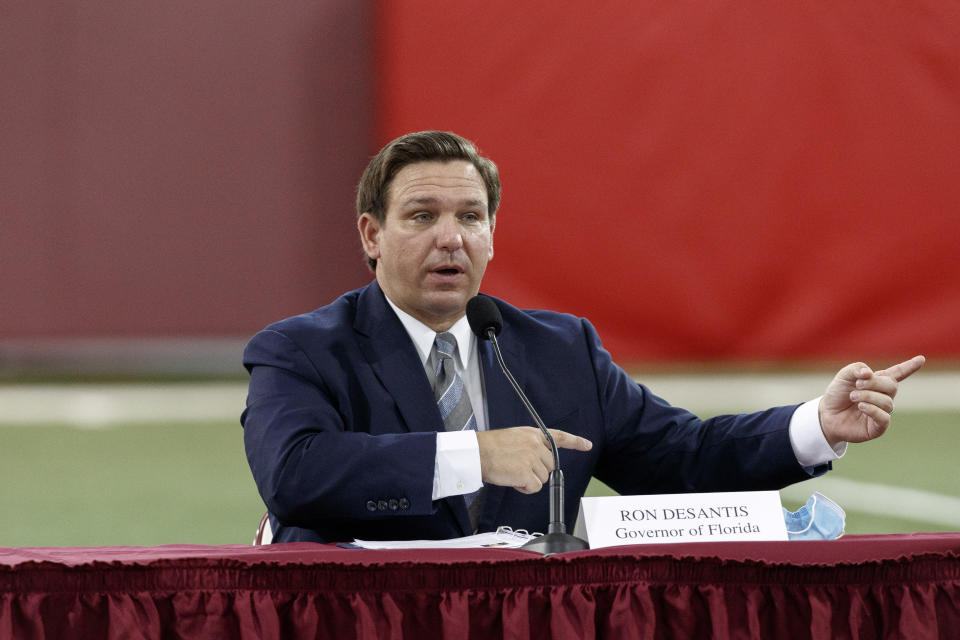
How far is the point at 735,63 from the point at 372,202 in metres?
5.24

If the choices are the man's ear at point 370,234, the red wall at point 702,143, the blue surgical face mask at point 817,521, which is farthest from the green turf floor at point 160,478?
the blue surgical face mask at point 817,521

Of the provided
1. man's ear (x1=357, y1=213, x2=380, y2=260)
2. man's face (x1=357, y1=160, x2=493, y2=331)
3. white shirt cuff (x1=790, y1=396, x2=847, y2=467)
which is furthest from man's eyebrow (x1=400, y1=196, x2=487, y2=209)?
white shirt cuff (x1=790, y1=396, x2=847, y2=467)

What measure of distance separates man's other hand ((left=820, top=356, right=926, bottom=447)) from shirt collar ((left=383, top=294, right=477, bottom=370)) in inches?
25.9

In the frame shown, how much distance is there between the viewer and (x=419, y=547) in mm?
1659

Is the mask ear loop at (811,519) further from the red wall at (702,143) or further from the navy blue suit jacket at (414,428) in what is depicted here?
the red wall at (702,143)

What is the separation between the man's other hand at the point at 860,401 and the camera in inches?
80.4

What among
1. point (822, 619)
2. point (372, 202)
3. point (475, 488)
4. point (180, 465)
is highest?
point (180, 465)

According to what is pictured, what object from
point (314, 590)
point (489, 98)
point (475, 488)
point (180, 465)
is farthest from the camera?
point (489, 98)

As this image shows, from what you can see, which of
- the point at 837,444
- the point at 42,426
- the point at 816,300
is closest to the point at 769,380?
the point at 816,300

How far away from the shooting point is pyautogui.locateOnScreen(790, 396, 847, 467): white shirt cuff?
2.18 meters

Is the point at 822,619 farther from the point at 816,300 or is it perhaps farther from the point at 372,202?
the point at 816,300

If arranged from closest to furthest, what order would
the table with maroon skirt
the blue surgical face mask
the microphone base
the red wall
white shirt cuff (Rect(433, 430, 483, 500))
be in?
the table with maroon skirt
the microphone base
the blue surgical face mask
white shirt cuff (Rect(433, 430, 483, 500))
the red wall

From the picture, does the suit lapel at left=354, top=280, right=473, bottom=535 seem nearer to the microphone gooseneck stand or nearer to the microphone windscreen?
the microphone windscreen

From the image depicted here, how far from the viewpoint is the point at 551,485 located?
5.84 ft
